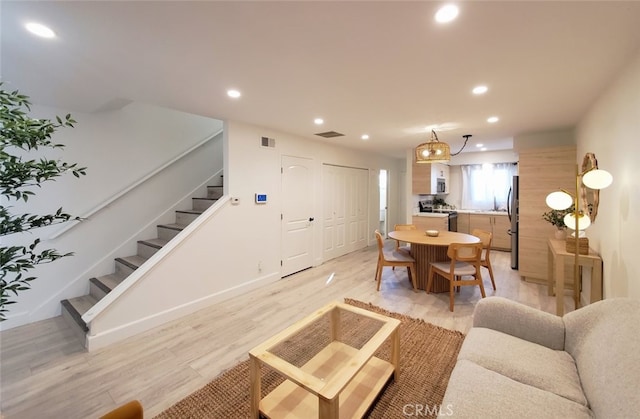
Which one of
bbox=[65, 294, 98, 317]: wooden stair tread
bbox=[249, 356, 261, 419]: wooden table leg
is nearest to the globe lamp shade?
bbox=[249, 356, 261, 419]: wooden table leg

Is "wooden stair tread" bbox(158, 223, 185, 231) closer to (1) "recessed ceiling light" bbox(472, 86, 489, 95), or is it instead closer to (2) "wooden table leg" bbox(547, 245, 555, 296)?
(1) "recessed ceiling light" bbox(472, 86, 489, 95)

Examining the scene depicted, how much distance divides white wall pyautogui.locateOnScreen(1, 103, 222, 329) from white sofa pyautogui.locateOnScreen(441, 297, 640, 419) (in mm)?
4027

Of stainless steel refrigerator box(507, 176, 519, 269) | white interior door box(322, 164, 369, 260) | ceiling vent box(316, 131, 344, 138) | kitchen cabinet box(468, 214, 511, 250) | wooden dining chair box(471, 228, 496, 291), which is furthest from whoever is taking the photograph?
Result: kitchen cabinet box(468, 214, 511, 250)

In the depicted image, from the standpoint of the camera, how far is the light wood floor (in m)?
1.87

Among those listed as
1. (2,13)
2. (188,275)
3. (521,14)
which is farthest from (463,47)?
Answer: (188,275)

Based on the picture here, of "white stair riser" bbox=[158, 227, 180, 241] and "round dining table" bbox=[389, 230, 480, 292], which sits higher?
"white stair riser" bbox=[158, 227, 180, 241]

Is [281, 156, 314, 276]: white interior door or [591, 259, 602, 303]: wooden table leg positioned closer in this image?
[591, 259, 602, 303]: wooden table leg

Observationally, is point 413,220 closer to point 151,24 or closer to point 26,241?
point 151,24

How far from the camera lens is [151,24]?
152 centimetres

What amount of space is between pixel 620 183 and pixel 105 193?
536 centimetres

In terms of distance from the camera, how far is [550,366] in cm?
149

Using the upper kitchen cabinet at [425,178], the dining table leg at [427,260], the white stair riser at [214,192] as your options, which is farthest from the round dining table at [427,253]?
the white stair riser at [214,192]

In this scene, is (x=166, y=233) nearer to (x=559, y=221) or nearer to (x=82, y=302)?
(x=82, y=302)

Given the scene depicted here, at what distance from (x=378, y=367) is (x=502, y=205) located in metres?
6.24
